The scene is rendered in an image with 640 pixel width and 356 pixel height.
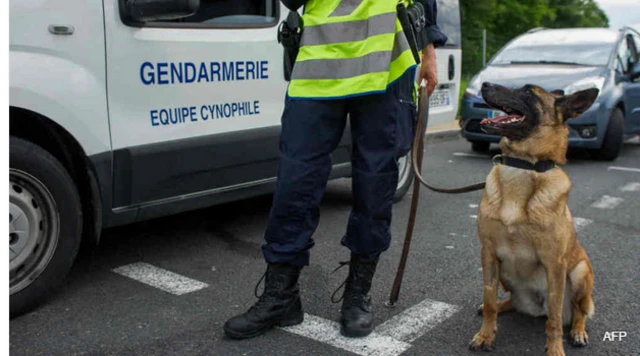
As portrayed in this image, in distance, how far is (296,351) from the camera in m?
2.64

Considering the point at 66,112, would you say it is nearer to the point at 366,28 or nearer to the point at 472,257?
the point at 366,28

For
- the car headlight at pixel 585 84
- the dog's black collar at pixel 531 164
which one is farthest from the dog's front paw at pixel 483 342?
the car headlight at pixel 585 84

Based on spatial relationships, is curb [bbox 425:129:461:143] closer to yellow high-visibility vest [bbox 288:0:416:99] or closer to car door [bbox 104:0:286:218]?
car door [bbox 104:0:286:218]

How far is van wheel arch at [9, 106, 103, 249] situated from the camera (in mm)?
→ 2871

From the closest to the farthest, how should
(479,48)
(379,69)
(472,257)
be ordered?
(379,69)
(472,257)
(479,48)

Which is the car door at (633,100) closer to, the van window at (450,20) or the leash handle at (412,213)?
the van window at (450,20)

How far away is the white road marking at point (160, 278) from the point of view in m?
3.31

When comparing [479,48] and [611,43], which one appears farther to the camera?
[479,48]

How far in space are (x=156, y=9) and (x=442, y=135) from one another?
6.63 meters

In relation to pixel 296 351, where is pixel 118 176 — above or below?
above

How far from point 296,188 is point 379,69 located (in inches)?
22.5

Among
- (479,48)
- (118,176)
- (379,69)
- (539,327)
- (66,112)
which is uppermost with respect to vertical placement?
(379,69)

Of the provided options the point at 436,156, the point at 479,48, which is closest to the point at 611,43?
the point at 436,156

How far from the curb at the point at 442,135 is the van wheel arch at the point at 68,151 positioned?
6293 mm
